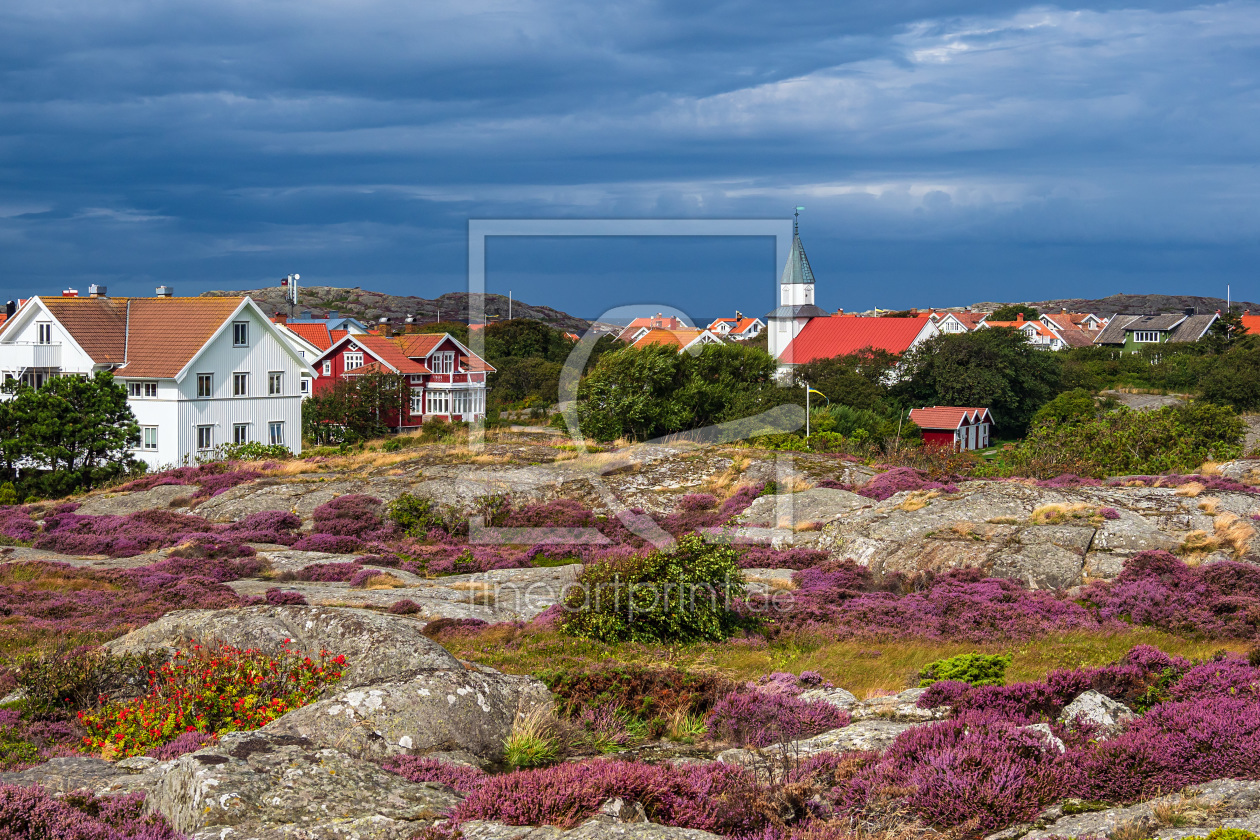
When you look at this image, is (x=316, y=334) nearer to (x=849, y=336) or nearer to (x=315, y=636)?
(x=849, y=336)

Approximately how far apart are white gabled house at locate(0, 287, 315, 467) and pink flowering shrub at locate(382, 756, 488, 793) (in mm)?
43083

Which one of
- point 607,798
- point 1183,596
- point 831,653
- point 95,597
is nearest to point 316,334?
point 95,597

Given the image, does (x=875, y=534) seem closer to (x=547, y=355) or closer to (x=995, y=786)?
(x=995, y=786)

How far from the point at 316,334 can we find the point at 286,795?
248 feet

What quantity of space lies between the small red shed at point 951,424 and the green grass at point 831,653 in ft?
201

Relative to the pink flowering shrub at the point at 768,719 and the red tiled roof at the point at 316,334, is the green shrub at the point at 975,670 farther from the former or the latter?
the red tiled roof at the point at 316,334

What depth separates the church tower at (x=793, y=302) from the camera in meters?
92.9

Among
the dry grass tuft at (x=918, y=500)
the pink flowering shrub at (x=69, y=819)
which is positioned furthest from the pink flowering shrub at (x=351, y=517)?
the pink flowering shrub at (x=69, y=819)

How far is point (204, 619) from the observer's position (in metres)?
11.6

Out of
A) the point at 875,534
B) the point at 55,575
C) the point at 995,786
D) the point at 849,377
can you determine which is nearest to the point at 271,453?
the point at 55,575

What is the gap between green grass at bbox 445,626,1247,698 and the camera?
41.7ft

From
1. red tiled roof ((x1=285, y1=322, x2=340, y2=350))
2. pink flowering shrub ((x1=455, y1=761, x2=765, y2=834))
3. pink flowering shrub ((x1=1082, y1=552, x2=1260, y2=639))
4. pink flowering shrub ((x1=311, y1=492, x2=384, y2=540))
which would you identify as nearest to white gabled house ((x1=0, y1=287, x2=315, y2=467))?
pink flowering shrub ((x1=311, y1=492, x2=384, y2=540))

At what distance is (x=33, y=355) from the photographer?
47000 mm

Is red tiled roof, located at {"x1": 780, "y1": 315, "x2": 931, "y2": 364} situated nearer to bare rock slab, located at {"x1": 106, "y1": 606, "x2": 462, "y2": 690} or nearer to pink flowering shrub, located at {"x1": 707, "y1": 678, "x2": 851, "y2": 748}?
bare rock slab, located at {"x1": 106, "y1": 606, "x2": 462, "y2": 690}
